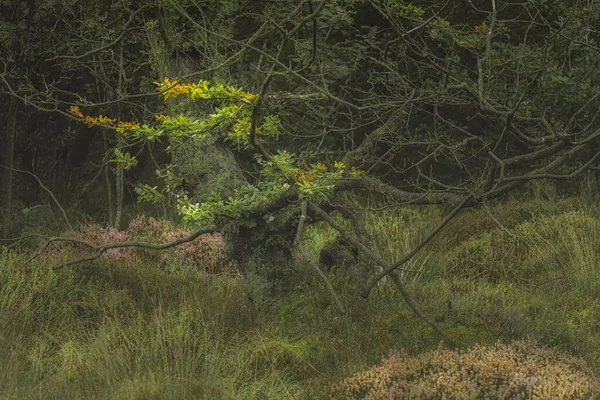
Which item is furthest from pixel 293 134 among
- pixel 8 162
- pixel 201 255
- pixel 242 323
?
pixel 8 162

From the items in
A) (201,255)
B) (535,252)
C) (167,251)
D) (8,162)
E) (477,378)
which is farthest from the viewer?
(8,162)

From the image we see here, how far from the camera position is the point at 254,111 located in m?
5.77

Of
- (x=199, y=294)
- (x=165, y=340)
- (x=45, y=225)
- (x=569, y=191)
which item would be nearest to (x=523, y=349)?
(x=165, y=340)

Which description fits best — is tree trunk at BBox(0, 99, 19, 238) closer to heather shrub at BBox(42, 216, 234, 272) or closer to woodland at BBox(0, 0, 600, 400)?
woodland at BBox(0, 0, 600, 400)

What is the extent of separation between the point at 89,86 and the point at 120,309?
669 cm

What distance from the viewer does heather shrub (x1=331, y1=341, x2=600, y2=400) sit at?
14.8 feet

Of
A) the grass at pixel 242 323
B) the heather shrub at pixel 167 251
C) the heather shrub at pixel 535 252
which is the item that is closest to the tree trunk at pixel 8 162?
the heather shrub at pixel 167 251

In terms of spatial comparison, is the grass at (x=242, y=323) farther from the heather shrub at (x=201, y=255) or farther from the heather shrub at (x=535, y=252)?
the heather shrub at (x=201, y=255)

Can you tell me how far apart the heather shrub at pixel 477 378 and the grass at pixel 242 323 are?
308 millimetres

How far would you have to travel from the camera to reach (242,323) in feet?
21.0

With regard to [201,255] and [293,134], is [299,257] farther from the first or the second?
[293,134]

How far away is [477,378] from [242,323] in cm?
227

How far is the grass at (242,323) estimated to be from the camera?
5180 millimetres

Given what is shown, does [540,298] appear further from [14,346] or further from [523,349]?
[14,346]
